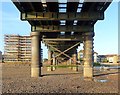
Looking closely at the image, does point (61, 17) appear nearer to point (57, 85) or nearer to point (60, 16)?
point (60, 16)

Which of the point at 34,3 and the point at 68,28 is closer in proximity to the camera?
the point at 34,3

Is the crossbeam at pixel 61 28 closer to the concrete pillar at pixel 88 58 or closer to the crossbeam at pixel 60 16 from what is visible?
the concrete pillar at pixel 88 58

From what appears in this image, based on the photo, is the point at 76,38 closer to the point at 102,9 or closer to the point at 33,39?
the point at 33,39

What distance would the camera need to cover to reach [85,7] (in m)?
26.7

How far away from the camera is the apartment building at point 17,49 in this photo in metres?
174

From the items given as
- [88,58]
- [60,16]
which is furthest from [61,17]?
[88,58]

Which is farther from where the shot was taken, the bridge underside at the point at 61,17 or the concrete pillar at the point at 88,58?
the concrete pillar at the point at 88,58

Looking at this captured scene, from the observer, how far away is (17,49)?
599 ft

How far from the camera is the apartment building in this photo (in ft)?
571

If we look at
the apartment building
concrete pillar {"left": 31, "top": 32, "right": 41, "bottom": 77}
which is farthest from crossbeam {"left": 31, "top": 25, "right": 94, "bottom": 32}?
the apartment building

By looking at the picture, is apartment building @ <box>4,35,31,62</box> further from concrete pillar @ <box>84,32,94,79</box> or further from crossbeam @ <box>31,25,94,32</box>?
concrete pillar @ <box>84,32,94,79</box>

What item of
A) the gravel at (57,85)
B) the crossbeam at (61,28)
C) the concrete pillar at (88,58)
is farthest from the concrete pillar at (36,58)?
the concrete pillar at (88,58)

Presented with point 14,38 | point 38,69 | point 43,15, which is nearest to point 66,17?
point 43,15

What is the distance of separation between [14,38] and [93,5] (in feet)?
559
